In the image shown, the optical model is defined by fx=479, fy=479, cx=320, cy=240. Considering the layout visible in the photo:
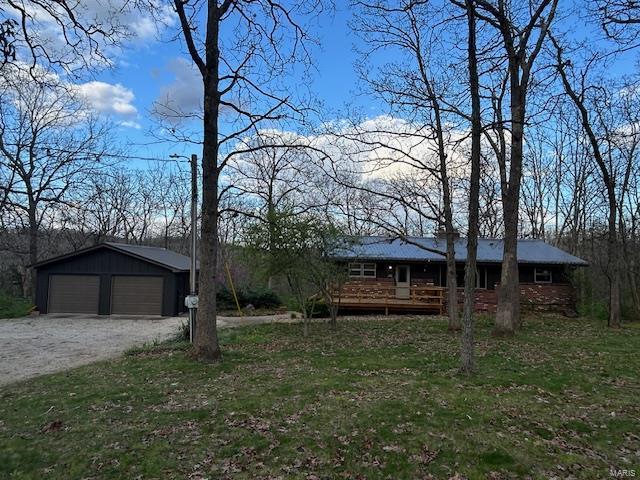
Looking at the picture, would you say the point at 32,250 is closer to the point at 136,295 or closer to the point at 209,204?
the point at 136,295

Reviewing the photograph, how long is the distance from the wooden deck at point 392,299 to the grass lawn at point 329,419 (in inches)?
476

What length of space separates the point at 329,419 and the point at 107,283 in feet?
68.5

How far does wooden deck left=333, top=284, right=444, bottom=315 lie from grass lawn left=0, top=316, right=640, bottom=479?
39.7 ft

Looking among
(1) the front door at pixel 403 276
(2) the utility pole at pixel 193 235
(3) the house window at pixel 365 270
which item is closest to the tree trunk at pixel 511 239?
(2) the utility pole at pixel 193 235

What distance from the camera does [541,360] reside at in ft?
30.7

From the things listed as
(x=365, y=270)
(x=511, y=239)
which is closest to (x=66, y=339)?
(x=365, y=270)

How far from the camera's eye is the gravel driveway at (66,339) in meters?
10.7

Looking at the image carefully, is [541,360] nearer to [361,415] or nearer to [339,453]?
[361,415]

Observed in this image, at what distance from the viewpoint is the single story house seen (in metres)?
22.3

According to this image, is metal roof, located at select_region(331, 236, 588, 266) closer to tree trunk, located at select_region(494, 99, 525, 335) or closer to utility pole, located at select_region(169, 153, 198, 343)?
tree trunk, located at select_region(494, 99, 525, 335)

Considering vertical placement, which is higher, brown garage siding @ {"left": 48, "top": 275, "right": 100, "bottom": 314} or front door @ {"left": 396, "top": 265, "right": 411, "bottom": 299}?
front door @ {"left": 396, "top": 265, "right": 411, "bottom": 299}

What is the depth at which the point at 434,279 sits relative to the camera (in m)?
24.0

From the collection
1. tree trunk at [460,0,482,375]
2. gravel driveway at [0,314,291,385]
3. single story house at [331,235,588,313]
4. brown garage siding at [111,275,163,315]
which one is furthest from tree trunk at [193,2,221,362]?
brown garage siding at [111,275,163,315]

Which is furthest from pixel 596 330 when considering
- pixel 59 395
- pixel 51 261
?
pixel 51 261
